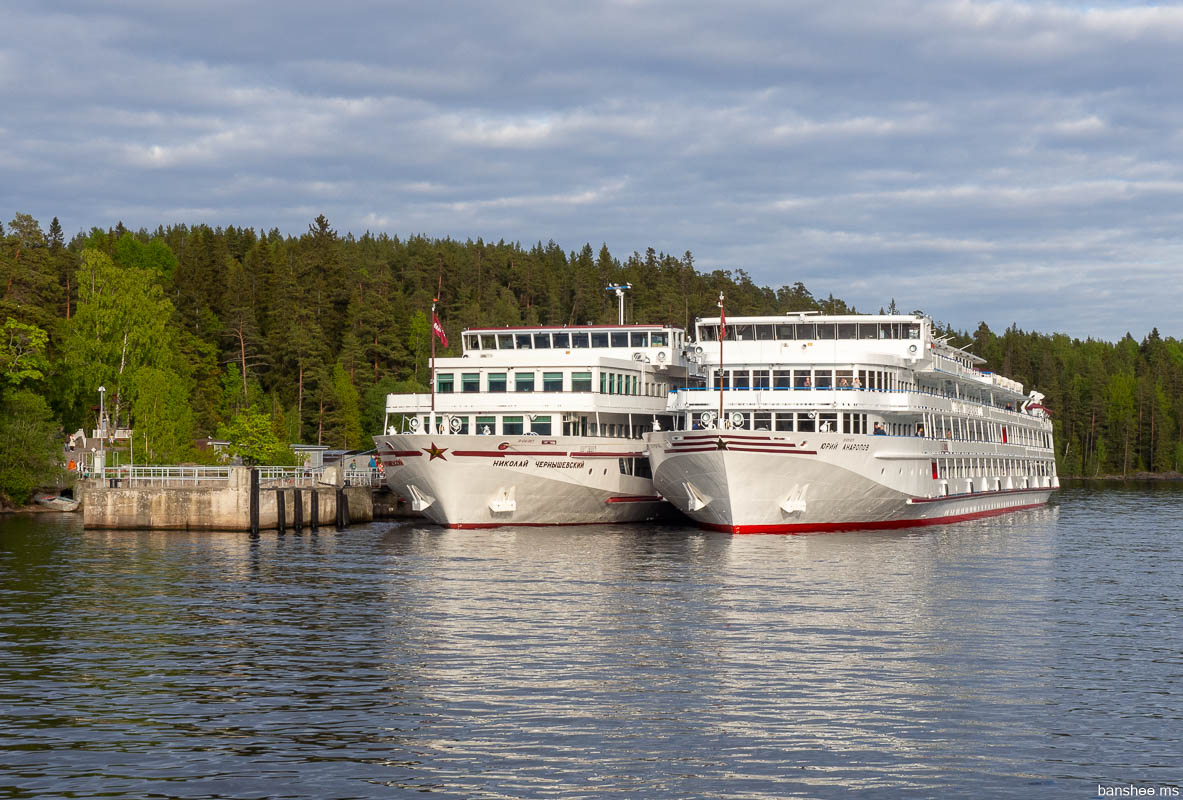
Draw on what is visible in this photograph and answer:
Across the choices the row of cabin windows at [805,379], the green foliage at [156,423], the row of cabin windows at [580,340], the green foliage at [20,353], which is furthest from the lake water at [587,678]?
the green foliage at [156,423]

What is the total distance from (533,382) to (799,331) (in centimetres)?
1562

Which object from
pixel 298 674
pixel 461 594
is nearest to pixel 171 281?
pixel 461 594

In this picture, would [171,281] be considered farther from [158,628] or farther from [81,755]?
[81,755]

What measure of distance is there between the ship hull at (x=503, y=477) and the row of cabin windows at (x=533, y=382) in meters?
3.62

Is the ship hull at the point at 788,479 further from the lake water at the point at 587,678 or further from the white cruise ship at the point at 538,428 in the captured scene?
the lake water at the point at 587,678

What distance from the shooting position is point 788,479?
58531 mm

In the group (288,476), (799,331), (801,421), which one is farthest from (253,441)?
(801,421)

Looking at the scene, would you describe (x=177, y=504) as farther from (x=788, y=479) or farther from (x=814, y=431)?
(x=814, y=431)

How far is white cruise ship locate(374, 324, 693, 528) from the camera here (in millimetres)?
63219

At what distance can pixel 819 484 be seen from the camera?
59.3 metres

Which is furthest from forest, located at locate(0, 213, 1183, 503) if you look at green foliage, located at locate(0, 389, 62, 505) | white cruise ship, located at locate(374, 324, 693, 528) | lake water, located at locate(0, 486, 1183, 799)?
lake water, located at locate(0, 486, 1183, 799)

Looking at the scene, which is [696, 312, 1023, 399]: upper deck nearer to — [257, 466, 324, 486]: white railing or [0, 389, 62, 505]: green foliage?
[257, 466, 324, 486]: white railing

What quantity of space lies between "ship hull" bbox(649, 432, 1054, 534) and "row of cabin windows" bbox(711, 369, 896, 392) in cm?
334

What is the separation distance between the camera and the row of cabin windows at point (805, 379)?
62.6 metres
